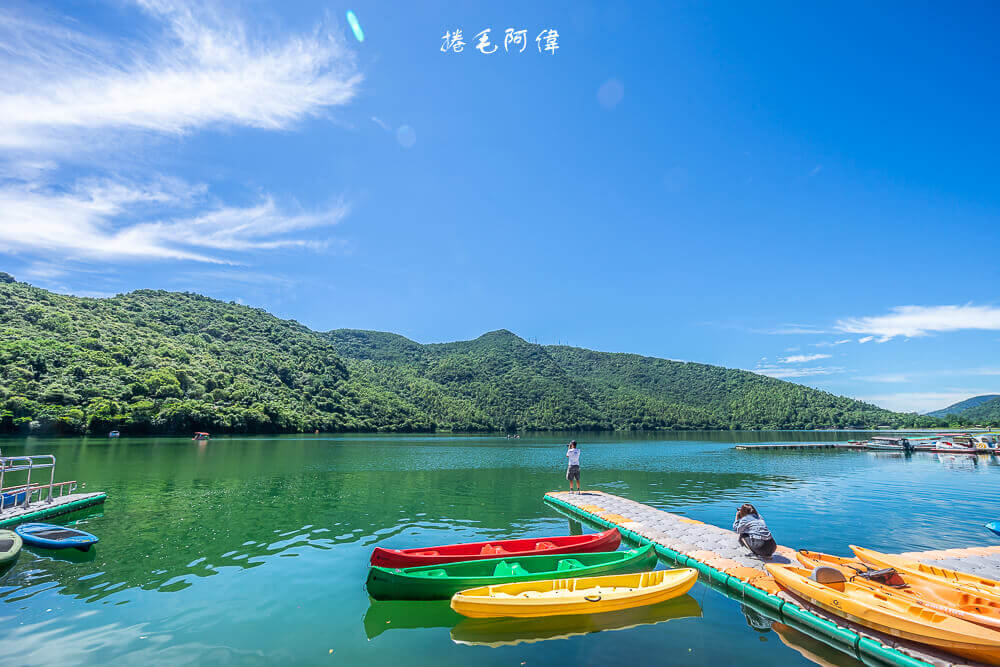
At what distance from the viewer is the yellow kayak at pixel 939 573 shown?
1085cm

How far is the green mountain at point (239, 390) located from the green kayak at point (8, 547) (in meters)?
86.5

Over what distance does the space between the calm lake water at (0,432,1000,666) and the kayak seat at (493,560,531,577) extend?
1559 mm

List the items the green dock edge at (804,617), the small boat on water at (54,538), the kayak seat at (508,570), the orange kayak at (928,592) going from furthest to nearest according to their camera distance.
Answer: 1. the small boat on water at (54,538)
2. the kayak seat at (508,570)
3. the orange kayak at (928,592)
4. the green dock edge at (804,617)

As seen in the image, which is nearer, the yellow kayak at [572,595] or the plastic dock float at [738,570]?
the plastic dock float at [738,570]

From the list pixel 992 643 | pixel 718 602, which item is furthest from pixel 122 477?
pixel 992 643

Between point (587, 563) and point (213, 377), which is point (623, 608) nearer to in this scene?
point (587, 563)

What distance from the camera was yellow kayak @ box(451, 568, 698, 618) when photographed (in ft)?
34.7

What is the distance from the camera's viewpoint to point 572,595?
10922 mm

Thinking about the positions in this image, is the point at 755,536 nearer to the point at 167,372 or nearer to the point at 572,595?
the point at 572,595

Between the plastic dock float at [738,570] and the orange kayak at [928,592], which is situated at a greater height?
the orange kayak at [928,592]

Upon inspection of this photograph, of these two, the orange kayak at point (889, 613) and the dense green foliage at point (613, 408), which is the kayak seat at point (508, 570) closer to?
the orange kayak at point (889, 613)

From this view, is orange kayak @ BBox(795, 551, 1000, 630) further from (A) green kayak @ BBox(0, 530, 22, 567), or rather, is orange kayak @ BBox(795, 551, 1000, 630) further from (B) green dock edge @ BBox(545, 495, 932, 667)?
(A) green kayak @ BBox(0, 530, 22, 567)

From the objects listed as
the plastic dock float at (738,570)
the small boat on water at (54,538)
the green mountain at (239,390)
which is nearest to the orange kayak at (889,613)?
the plastic dock float at (738,570)

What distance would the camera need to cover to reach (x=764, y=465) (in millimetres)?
50812
